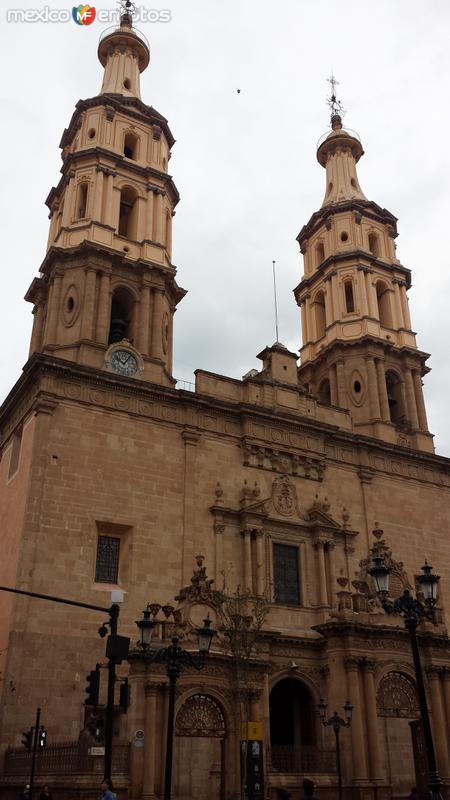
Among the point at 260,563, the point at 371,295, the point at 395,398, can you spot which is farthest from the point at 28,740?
the point at 371,295

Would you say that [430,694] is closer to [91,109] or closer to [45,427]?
[45,427]

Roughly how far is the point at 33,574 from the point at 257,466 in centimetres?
1020

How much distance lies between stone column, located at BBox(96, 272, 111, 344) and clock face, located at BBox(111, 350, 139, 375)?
77 centimetres

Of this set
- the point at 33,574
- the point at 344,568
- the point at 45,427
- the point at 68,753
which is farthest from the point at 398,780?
the point at 45,427

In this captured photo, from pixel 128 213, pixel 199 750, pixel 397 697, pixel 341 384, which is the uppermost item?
pixel 128 213

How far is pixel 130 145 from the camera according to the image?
124ft

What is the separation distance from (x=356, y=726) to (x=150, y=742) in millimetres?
7281

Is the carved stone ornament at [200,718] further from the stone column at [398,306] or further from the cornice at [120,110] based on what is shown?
the cornice at [120,110]

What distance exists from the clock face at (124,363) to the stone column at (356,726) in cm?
1340

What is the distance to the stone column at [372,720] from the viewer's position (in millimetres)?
24203

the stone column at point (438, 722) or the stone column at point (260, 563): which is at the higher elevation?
the stone column at point (260, 563)

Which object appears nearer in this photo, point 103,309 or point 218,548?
point 218,548

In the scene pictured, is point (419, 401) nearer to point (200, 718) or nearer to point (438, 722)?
point (438, 722)

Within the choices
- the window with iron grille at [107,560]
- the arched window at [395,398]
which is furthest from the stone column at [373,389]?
the window with iron grille at [107,560]
